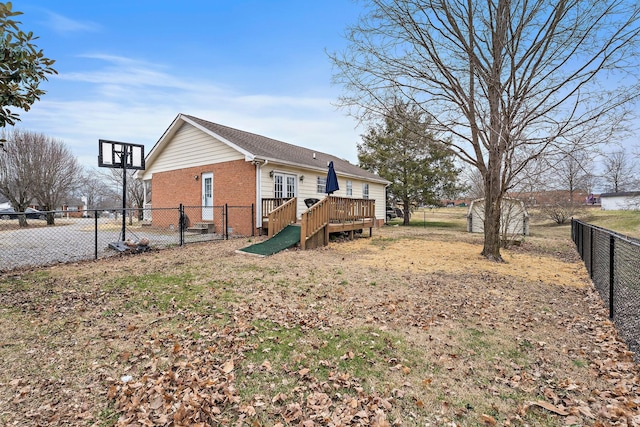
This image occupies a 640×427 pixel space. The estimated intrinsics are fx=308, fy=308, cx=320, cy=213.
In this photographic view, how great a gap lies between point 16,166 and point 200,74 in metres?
15.2

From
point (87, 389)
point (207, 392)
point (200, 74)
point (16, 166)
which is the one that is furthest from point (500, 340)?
point (16, 166)

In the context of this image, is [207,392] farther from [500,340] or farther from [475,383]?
[500,340]

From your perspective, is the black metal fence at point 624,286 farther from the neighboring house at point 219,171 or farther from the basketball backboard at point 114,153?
the basketball backboard at point 114,153

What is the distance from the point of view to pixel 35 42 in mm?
4090

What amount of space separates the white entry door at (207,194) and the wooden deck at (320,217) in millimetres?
2990

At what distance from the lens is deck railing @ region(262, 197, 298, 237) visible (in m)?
11.0

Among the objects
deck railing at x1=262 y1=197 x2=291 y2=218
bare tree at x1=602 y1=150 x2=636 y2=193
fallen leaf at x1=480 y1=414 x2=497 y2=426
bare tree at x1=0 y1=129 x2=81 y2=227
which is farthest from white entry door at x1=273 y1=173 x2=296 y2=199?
bare tree at x1=602 y1=150 x2=636 y2=193

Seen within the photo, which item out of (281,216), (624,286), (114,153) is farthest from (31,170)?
(624,286)

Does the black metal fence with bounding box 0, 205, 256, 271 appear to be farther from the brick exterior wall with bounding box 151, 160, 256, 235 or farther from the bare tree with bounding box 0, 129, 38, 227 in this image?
the bare tree with bounding box 0, 129, 38, 227

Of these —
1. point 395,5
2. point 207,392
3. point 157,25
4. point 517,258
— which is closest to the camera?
point 207,392

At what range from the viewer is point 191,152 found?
14.0m

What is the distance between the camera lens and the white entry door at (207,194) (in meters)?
13.5

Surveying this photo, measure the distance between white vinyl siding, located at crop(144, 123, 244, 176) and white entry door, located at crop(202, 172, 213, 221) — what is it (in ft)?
1.99

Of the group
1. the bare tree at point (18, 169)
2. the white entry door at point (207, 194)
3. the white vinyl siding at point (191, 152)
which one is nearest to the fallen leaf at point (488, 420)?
the white vinyl siding at point (191, 152)
